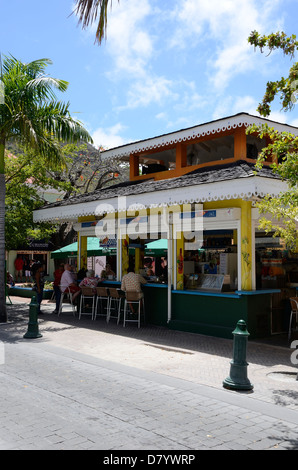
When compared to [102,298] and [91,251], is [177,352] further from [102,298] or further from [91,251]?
[91,251]

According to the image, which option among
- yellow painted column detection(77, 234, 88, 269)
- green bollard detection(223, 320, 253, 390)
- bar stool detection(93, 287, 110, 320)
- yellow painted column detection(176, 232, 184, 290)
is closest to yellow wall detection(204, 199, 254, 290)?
yellow painted column detection(176, 232, 184, 290)

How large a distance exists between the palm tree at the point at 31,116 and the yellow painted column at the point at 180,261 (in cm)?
446

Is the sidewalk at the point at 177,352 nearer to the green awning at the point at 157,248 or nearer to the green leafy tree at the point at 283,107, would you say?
the green leafy tree at the point at 283,107

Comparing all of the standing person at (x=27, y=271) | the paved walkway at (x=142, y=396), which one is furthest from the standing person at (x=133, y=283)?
the standing person at (x=27, y=271)

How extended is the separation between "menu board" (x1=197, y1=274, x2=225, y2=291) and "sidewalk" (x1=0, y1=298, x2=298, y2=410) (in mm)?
1254

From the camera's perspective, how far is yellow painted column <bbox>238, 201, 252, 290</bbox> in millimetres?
9812

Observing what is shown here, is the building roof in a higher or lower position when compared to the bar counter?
higher

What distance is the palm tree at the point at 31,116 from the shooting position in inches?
477

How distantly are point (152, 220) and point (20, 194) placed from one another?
5.69 meters

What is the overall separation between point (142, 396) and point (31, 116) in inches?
352

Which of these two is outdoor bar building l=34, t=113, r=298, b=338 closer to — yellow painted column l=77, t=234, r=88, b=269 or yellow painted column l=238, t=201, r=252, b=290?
yellow painted column l=238, t=201, r=252, b=290

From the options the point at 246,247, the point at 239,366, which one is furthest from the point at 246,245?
the point at 239,366
